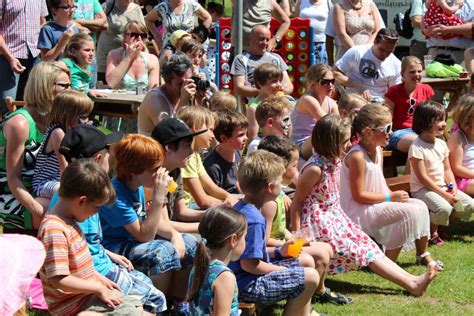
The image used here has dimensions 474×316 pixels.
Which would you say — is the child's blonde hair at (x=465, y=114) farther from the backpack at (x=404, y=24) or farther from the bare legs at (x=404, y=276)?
the backpack at (x=404, y=24)

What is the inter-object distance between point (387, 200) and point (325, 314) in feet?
4.49

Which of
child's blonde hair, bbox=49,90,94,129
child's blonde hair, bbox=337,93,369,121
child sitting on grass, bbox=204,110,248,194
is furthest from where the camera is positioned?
child's blonde hair, bbox=337,93,369,121

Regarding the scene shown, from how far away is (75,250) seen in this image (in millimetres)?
4930

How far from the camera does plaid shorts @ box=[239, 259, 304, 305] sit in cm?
566

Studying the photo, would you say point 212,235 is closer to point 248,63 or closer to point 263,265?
point 263,265

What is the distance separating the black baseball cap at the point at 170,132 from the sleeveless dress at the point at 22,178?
86cm

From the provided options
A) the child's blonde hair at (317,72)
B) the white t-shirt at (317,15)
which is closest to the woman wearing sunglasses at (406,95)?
the child's blonde hair at (317,72)

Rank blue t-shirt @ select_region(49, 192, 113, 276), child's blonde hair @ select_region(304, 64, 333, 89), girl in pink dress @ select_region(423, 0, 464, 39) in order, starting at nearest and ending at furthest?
blue t-shirt @ select_region(49, 192, 113, 276), child's blonde hair @ select_region(304, 64, 333, 89), girl in pink dress @ select_region(423, 0, 464, 39)

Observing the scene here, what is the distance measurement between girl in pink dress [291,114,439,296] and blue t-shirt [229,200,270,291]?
41.0 inches

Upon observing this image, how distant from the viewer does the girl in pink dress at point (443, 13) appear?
38.3ft

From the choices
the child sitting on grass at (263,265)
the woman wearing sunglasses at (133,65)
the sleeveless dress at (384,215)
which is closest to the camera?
the child sitting on grass at (263,265)

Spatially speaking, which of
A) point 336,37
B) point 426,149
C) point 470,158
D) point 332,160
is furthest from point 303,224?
point 336,37

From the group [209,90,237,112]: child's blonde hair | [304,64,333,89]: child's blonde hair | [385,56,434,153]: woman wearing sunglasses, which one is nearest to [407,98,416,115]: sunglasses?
[385,56,434,153]: woman wearing sunglasses

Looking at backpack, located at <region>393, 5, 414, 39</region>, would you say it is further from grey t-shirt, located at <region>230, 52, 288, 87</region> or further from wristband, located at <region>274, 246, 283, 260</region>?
wristband, located at <region>274, 246, 283, 260</region>
